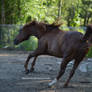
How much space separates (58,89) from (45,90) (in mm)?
380

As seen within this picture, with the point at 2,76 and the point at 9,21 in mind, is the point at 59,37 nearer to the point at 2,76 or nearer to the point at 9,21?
the point at 2,76

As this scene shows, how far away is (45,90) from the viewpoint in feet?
16.8

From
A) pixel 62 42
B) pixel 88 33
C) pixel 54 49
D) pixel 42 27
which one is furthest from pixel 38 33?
pixel 88 33

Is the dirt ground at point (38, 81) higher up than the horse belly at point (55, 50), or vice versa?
the horse belly at point (55, 50)

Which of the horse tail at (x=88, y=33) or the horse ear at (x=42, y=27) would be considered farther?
the horse ear at (x=42, y=27)

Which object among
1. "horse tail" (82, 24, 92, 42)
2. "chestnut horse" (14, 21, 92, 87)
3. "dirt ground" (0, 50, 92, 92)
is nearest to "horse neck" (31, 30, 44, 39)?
"chestnut horse" (14, 21, 92, 87)

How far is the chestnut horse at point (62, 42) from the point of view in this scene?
5215 millimetres

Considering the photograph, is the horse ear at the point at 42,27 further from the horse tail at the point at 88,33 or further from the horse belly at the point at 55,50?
the horse tail at the point at 88,33

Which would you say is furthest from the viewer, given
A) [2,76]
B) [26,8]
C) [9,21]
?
[9,21]

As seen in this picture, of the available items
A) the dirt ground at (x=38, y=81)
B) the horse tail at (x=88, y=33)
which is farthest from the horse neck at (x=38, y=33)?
the horse tail at (x=88, y=33)

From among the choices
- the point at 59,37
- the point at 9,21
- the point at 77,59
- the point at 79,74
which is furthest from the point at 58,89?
the point at 9,21

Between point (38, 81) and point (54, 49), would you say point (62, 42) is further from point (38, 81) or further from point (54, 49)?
point (38, 81)

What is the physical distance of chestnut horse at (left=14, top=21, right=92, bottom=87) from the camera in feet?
17.1

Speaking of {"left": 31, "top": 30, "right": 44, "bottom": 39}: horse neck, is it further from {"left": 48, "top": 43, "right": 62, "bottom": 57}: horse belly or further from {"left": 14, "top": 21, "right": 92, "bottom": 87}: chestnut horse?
{"left": 48, "top": 43, "right": 62, "bottom": 57}: horse belly
